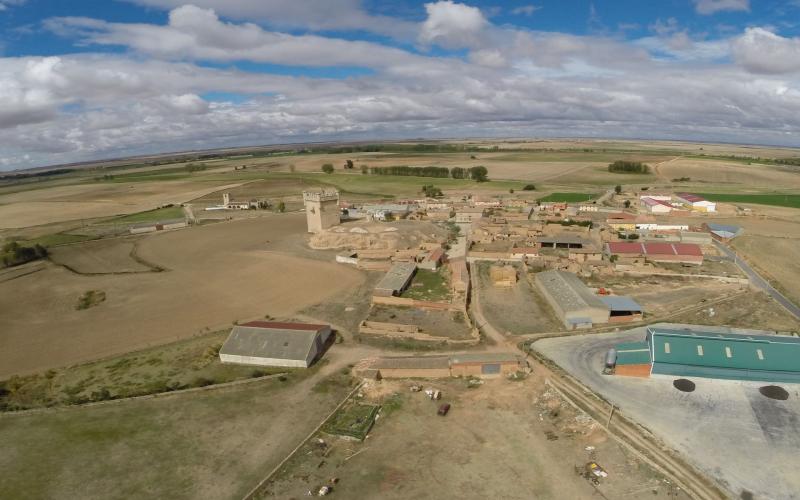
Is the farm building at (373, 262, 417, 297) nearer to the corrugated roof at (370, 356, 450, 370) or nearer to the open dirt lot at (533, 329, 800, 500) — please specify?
the corrugated roof at (370, 356, 450, 370)

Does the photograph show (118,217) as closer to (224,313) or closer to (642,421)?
(224,313)

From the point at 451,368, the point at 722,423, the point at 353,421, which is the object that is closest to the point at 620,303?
the point at 722,423

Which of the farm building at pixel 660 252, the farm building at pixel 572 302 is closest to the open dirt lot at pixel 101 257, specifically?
the farm building at pixel 572 302

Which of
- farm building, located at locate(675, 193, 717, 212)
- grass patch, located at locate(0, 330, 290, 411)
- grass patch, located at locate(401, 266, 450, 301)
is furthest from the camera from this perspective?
farm building, located at locate(675, 193, 717, 212)

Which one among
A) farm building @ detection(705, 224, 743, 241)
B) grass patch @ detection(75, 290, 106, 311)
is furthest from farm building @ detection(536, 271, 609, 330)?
grass patch @ detection(75, 290, 106, 311)

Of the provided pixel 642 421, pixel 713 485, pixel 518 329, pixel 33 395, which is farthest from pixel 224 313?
pixel 713 485
